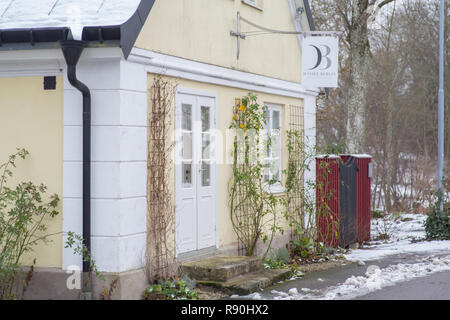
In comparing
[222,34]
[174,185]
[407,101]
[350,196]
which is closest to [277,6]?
[222,34]

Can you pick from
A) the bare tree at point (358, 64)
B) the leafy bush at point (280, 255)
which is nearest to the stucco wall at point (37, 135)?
the leafy bush at point (280, 255)

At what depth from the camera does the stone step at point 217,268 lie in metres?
8.81

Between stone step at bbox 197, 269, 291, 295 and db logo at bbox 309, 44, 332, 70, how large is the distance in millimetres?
3945

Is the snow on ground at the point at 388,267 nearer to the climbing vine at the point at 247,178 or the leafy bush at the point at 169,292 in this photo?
the leafy bush at the point at 169,292

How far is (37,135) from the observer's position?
26.0 ft

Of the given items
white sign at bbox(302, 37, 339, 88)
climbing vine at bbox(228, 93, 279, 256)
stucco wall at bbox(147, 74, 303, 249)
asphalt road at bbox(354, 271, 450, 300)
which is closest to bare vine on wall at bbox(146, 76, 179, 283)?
stucco wall at bbox(147, 74, 303, 249)

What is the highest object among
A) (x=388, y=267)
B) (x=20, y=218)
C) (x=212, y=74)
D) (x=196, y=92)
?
(x=212, y=74)

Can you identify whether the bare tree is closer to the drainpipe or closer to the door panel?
the door panel

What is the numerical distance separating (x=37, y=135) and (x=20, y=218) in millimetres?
1003

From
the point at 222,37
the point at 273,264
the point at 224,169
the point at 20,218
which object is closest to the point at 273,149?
the point at 224,169

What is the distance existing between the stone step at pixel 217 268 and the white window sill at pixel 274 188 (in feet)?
7.29

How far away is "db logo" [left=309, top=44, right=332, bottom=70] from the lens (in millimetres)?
11828

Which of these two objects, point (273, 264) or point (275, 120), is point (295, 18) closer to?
point (275, 120)
